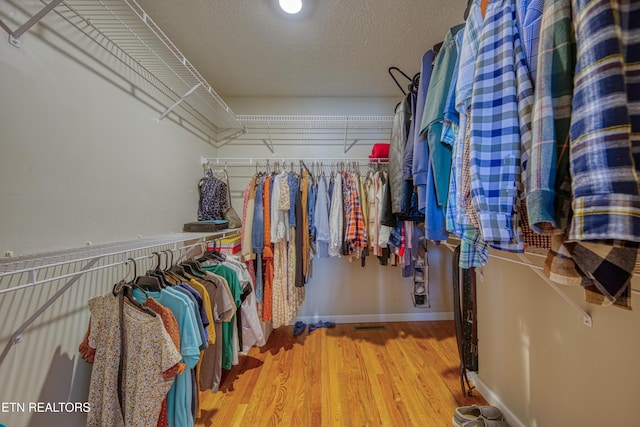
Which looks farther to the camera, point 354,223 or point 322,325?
point 322,325

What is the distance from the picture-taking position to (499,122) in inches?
20.2

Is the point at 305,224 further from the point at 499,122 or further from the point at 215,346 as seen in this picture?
the point at 499,122

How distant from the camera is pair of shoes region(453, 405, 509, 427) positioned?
114cm

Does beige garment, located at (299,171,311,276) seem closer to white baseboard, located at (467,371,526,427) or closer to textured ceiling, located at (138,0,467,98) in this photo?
textured ceiling, located at (138,0,467,98)

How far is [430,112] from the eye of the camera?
31.2 inches

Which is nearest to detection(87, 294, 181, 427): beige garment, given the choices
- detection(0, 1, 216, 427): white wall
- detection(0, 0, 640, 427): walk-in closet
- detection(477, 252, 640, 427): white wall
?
detection(0, 0, 640, 427): walk-in closet

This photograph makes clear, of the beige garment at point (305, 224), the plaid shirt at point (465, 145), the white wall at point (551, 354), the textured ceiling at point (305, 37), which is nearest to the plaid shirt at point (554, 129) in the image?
the plaid shirt at point (465, 145)

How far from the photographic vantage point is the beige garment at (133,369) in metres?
0.77

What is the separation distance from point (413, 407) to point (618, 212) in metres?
1.53

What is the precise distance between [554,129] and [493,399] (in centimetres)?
166

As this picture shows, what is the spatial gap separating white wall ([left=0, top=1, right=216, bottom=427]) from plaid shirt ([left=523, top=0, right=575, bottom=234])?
1.46 m

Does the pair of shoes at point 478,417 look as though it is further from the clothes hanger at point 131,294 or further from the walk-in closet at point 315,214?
the clothes hanger at point 131,294

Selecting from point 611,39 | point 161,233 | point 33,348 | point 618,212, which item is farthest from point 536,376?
point 161,233

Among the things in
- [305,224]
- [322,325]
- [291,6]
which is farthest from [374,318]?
[291,6]
